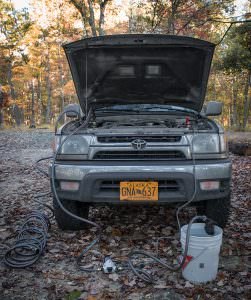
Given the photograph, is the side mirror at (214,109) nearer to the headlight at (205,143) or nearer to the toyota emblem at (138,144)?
the headlight at (205,143)

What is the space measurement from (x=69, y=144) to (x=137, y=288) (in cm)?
155

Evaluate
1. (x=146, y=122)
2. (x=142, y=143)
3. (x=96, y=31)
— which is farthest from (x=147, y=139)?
(x=96, y=31)

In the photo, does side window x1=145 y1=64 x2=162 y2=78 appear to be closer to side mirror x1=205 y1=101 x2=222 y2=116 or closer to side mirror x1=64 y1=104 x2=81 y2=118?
side mirror x1=205 y1=101 x2=222 y2=116

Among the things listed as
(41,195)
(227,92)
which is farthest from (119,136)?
(227,92)

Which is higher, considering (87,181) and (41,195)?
(87,181)

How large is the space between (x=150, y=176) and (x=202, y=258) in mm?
897

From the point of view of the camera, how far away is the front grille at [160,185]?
10.6 feet

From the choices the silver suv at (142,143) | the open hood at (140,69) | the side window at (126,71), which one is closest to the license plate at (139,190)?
the silver suv at (142,143)

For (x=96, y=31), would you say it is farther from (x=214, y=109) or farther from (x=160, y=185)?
(x=160, y=185)

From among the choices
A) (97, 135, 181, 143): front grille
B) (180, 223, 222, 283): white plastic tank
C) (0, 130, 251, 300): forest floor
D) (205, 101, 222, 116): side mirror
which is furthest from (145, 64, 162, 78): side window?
(180, 223, 222, 283): white plastic tank

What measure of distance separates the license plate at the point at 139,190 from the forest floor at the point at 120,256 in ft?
1.95

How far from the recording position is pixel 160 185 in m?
3.23

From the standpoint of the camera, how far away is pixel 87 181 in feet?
10.6

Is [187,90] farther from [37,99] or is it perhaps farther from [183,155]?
[37,99]
